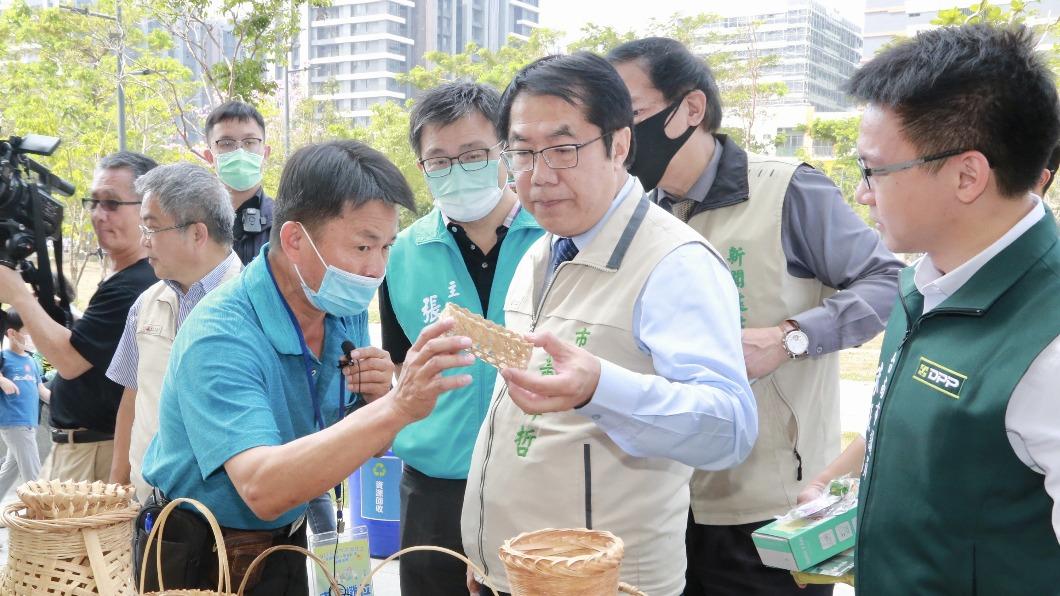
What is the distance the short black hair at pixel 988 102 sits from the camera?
4.89 feet

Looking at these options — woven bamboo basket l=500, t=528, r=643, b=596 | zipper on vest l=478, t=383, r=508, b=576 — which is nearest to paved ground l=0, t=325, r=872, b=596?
zipper on vest l=478, t=383, r=508, b=576

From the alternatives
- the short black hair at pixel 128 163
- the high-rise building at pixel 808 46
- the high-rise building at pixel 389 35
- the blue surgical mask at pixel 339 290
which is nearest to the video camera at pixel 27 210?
the short black hair at pixel 128 163

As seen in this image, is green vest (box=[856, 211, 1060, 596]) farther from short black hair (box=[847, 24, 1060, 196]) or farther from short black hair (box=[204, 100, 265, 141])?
short black hair (box=[204, 100, 265, 141])

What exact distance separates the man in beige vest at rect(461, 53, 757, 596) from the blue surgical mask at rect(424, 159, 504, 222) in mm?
651

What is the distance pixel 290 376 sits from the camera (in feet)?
6.72

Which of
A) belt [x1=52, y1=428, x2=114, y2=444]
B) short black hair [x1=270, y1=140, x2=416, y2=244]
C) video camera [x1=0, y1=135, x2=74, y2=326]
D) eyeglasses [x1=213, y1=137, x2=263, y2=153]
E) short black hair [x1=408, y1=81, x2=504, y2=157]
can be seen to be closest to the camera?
short black hair [x1=270, y1=140, x2=416, y2=244]

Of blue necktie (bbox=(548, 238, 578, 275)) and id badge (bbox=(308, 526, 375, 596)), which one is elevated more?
blue necktie (bbox=(548, 238, 578, 275))

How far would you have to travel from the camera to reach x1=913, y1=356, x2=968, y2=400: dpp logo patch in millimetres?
1425

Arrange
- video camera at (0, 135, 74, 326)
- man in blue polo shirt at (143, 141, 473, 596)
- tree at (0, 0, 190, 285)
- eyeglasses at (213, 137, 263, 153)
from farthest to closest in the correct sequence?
tree at (0, 0, 190, 285), eyeglasses at (213, 137, 263, 153), video camera at (0, 135, 74, 326), man in blue polo shirt at (143, 141, 473, 596)

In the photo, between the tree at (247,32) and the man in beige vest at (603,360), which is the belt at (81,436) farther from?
the tree at (247,32)

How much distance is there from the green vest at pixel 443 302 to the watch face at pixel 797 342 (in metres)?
0.85

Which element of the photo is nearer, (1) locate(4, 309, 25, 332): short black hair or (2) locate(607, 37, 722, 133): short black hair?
(2) locate(607, 37, 722, 133): short black hair

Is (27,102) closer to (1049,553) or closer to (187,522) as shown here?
(187,522)

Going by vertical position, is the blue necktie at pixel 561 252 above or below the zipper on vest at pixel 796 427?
above
